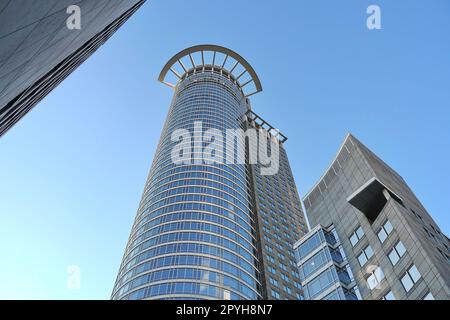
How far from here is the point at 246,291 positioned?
6388 cm

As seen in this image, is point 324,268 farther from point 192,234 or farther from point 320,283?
point 192,234

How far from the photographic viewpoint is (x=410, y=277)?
2967 centimetres

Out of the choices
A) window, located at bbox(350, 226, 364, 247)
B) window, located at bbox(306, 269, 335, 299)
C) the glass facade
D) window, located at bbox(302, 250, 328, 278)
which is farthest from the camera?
window, located at bbox(302, 250, 328, 278)

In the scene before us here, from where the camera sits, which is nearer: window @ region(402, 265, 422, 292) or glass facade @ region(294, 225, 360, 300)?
window @ region(402, 265, 422, 292)

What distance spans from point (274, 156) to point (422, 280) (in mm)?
117678

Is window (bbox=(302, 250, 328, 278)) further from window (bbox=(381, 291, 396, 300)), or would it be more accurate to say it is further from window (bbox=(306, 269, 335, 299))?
window (bbox=(381, 291, 396, 300))

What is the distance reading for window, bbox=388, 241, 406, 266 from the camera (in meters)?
31.4

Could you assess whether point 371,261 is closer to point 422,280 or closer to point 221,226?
point 422,280

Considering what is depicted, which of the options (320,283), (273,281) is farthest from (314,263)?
(273,281)

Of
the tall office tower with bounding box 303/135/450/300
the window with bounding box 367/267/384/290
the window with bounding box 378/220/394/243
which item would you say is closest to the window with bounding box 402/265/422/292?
the tall office tower with bounding box 303/135/450/300

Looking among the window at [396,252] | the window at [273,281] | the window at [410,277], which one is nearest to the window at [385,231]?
the window at [396,252]

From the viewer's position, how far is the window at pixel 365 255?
35297 mm

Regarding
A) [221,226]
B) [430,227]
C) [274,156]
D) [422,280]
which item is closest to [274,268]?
[221,226]

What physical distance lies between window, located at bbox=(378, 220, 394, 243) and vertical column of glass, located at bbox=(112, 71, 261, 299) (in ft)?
105
